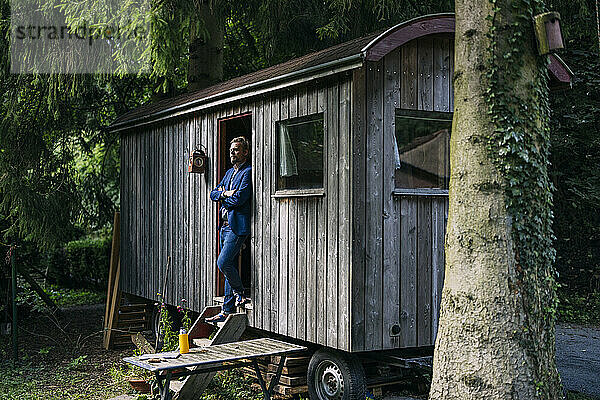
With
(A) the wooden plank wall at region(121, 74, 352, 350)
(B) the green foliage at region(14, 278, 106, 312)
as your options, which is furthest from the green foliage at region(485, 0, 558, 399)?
(B) the green foliage at region(14, 278, 106, 312)

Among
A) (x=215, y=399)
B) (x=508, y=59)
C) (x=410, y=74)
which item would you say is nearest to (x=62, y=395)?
(x=215, y=399)

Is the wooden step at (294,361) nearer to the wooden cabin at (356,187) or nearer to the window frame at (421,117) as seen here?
the wooden cabin at (356,187)

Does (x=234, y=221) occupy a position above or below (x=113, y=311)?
above

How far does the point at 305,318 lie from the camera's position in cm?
718

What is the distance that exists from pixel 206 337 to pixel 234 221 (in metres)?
1.51

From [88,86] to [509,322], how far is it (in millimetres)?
8557

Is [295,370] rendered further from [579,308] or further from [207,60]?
[579,308]

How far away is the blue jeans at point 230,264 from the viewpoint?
26.9 ft

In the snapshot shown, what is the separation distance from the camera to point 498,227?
5207 mm

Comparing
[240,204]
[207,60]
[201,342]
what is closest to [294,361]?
[201,342]

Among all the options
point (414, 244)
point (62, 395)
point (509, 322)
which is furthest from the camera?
point (62, 395)

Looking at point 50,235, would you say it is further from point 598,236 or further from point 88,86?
point 598,236

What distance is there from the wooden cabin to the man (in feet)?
0.47

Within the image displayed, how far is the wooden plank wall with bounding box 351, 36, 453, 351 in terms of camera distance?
6555 millimetres
